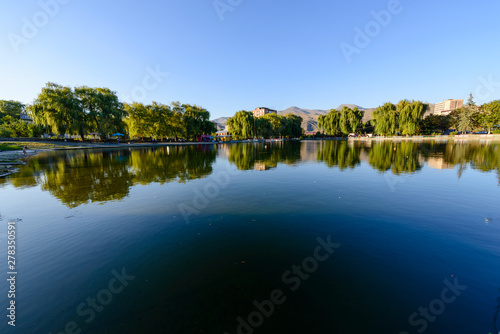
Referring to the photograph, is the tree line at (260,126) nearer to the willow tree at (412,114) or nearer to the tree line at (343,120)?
the tree line at (343,120)

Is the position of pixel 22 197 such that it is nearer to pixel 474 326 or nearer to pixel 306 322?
pixel 306 322

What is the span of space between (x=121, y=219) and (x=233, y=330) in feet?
→ 23.3

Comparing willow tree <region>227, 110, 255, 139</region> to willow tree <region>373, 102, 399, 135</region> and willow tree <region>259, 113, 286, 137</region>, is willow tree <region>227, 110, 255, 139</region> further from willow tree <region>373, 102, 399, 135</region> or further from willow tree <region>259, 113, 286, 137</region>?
willow tree <region>373, 102, 399, 135</region>

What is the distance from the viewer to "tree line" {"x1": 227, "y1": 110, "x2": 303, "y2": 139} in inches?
3373

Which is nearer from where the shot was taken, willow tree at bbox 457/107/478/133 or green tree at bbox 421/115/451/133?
willow tree at bbox 457/107/478/133

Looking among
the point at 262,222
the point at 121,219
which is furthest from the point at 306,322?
the point at 121,219

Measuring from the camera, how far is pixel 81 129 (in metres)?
51.0

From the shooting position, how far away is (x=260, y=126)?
103 meters

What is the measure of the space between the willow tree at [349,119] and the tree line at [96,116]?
6643 centimetres

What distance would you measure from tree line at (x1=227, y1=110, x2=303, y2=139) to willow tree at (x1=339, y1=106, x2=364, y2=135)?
111 ft

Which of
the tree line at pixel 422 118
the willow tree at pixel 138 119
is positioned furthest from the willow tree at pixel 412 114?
the willow tree at pixel 138 119

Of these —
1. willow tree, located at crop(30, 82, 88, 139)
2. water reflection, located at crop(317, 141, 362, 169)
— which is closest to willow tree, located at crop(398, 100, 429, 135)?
water reflection, located at crop(317, 141, 362, 169)

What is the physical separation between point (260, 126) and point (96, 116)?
2742 inches

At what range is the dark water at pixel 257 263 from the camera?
383cm
